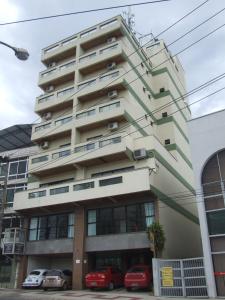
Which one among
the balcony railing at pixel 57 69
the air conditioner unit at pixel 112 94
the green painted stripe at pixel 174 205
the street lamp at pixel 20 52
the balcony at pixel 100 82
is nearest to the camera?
the street lamp at pixel 20 52

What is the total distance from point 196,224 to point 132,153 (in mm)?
12773

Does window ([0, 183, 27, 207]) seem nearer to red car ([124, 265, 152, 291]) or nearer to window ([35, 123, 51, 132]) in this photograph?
window ([35, 123, 51, 132])

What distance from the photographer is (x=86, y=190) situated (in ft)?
95.1

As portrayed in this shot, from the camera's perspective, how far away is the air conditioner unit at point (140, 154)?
94.6 feet

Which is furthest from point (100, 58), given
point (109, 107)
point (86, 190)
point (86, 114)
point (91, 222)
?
point (91, 222)

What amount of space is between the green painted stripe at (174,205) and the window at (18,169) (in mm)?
16887

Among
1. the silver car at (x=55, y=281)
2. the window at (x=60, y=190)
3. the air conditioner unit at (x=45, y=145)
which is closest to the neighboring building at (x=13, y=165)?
the air conditioner unit at (x=45, y=145)

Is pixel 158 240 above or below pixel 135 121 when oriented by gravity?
below

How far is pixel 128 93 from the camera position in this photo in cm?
3325

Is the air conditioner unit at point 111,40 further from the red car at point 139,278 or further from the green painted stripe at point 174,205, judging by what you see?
the red car at point 139,278

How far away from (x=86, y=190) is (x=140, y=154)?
5.61 meters

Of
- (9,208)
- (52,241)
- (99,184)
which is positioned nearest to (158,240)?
(99,184)

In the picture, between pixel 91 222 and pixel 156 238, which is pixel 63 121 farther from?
Result: pixel 156 238

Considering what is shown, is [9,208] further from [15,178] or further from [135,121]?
[135,121]
